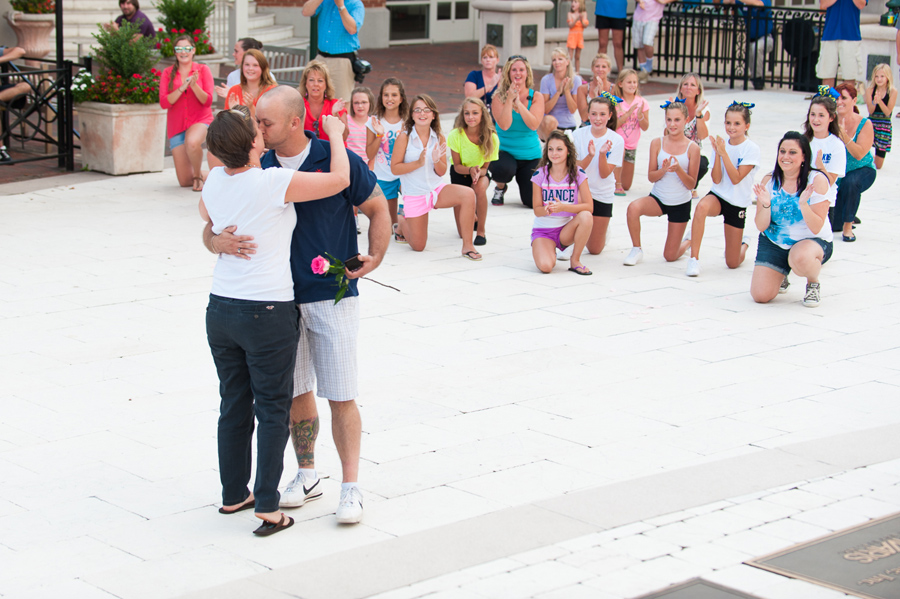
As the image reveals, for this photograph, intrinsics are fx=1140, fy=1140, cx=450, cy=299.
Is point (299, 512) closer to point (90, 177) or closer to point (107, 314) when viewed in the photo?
point (107, 314)

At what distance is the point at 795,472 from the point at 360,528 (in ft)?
7.12

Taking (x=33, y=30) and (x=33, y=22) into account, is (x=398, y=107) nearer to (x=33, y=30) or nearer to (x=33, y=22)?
(x=33, y=22)

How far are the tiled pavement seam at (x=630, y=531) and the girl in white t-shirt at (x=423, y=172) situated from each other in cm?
504

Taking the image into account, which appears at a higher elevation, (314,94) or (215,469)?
(314,94)

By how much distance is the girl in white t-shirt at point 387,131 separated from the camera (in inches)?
417

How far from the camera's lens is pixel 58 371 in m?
7.05

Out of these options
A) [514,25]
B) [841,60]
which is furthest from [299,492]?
[514,25]

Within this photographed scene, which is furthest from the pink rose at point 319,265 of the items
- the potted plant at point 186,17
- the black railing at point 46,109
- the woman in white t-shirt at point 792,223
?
the potted plant at point 186,17

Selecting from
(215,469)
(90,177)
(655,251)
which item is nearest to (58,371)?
(215,469)

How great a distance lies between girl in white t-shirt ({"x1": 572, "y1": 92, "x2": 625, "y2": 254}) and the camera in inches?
407

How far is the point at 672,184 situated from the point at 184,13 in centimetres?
1047

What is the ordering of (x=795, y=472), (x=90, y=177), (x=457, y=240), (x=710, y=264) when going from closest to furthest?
(x=795, y=472)
(x=710, y=264)
(x=457, y=240)
(x=90, y=177)

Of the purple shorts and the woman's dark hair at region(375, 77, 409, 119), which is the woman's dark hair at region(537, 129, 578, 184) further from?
the woman's dark hair at region(375, 77, 409, 119)

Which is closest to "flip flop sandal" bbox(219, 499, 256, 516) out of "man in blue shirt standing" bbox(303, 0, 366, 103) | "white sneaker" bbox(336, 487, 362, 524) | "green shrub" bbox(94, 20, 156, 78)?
"white sneaker" bbox(336, 487, 362, 524)
